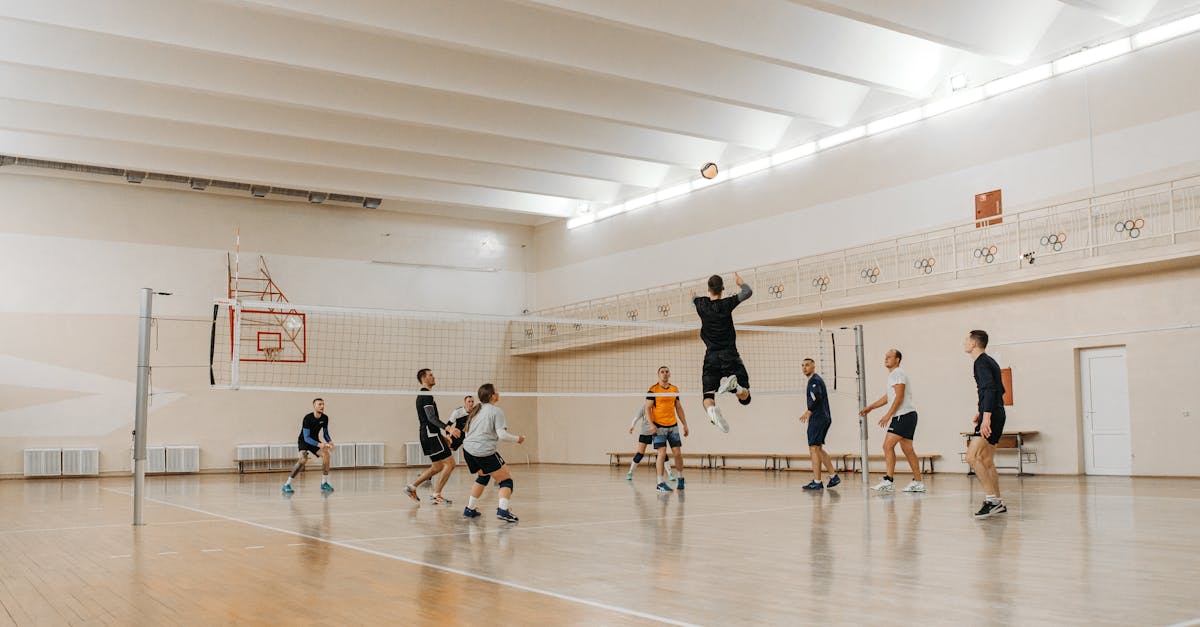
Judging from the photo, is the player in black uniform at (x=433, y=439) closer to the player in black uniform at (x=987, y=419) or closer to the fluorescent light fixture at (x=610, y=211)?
the player in black uniform at (x=987, y=419)

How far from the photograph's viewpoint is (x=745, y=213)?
23250mm

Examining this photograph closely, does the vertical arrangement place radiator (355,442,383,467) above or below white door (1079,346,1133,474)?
below

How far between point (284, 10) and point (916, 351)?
1370 cm

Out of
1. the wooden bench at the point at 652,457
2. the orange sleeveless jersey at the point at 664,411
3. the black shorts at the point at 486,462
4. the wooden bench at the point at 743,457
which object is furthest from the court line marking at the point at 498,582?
the wooden bench at the point at 652,457

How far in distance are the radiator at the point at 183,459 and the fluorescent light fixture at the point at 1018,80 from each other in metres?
20.8

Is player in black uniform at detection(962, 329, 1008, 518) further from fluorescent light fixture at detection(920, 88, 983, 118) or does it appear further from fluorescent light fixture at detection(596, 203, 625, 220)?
fluorescent light fixture at detection(596, 203, 625, 220)

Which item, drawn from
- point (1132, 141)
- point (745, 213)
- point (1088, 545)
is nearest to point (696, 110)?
point (745, 213)

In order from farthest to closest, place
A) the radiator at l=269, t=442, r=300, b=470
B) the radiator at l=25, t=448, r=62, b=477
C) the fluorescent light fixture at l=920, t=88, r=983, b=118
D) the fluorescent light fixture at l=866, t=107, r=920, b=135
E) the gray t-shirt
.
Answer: the radiator at l=269, t=442, r=300, b=470 < the radiator at l=25, t=448, r=62, b=477 < the fluorescent light fixture at l=866, t=107, r=920, b=135 < the fluorescent light fixture at l=920, t=88, r=983, b=118 < the gray t-shirt

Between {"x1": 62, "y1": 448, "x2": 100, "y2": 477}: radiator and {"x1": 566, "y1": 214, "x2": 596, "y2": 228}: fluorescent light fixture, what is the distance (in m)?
14.7

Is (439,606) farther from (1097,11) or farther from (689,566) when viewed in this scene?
(1097,11)

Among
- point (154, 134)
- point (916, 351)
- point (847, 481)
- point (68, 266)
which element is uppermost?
point (154, 134)

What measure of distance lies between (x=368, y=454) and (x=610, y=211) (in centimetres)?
1014

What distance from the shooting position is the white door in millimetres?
15992

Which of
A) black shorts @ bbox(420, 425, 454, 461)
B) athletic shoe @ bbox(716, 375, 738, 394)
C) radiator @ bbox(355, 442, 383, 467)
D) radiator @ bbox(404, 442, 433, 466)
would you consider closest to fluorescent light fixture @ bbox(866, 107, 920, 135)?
athletic shoe @ bbox(716, 375, 738, 394)
